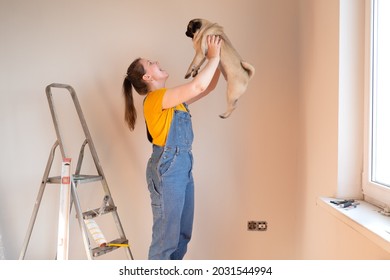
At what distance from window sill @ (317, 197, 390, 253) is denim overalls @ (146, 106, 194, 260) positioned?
0.66 metres

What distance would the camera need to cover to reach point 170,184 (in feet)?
5.44

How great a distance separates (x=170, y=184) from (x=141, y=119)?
2.53 feet

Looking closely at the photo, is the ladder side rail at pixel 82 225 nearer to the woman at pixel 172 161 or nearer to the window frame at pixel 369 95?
the woman at pixel 172 161

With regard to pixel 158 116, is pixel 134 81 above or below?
above

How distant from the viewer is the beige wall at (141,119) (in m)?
2.20

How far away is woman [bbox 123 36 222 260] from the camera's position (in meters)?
1.63

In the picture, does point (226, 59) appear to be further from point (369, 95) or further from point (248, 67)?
point (369, 95)

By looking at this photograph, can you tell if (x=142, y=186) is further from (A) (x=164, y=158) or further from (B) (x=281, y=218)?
(B) (x=281, y=218)

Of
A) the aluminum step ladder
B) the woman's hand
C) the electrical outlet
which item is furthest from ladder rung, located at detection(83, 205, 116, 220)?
the woman's hand

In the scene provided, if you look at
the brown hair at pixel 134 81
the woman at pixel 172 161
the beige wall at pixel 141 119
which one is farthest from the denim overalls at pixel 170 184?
the beige wall at pixel 141 119

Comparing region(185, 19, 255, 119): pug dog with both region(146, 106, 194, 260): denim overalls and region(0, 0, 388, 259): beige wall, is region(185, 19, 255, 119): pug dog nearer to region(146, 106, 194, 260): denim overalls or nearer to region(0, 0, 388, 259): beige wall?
region(146, 106, 194, 260): denim overalls

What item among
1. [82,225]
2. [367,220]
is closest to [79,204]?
[82,225]

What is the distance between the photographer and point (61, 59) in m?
2.34

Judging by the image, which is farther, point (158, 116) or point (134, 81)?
point (134, 81)
